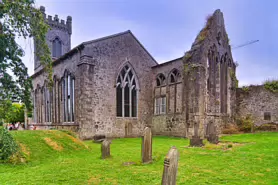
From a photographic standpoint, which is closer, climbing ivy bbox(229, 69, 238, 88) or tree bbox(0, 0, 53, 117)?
tree bbox(0, 0, 53, 117)

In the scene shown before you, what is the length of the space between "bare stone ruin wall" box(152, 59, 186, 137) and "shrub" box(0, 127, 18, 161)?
13610mm

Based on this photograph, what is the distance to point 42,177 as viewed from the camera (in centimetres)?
583

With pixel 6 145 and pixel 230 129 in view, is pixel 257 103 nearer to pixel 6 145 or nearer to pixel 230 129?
pixel 230 129

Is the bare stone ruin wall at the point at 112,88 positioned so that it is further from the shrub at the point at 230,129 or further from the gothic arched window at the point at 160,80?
the shrub at the point at 230,129

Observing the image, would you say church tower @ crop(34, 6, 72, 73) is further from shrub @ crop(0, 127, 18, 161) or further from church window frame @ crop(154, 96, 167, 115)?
shrub @ crop(0, 127, 18, 161)

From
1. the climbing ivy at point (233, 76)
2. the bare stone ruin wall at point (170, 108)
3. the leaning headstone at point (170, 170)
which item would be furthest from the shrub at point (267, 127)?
the leaning headstone at point (170, 170)

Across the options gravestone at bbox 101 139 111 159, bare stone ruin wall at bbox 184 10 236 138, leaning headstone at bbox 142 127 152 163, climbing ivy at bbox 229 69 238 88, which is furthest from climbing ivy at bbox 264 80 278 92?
gravestone at bbox 101 139 111 159

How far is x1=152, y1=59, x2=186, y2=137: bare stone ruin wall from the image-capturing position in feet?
60.8

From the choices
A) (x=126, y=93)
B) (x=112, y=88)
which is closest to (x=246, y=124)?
(x=126, y=93)

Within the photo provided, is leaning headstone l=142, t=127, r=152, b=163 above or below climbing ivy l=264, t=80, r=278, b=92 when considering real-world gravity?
below

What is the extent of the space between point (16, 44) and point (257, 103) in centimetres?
2156

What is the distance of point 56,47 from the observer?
38.7 meters

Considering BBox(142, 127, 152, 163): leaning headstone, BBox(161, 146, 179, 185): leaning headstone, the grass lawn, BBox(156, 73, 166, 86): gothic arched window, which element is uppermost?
BBox(156, 73, 166, 86): gothic arched window

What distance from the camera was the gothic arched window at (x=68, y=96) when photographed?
18.9 meters
